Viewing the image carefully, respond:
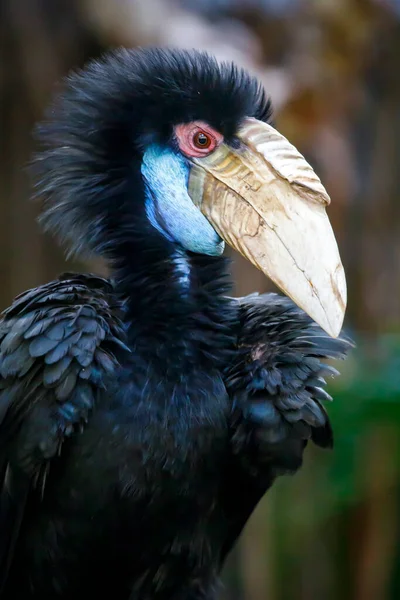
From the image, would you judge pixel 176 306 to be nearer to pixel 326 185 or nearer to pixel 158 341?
pixel 158 341

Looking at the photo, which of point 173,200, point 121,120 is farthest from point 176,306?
point 121,120

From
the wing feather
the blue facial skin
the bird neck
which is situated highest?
the blue facial skin

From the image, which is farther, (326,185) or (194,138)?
(326,185)

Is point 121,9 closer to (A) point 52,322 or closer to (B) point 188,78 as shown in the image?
(B) point 188,78

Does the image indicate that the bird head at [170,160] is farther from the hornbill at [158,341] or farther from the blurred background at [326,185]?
the blurred background at [326,185]

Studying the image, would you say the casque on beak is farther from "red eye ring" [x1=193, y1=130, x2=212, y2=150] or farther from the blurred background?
the blurred background

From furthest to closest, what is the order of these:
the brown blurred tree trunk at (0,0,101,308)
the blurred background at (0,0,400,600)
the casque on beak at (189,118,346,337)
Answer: the brown blurred tree trunk at (0,0,101,308)
the blurred background at (0,0,400,600)
the casque on beak at (189,118,346,337)

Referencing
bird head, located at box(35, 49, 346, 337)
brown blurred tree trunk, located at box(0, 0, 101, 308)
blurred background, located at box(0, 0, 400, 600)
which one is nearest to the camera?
bird head, located at box(35, 49, 346, 337)

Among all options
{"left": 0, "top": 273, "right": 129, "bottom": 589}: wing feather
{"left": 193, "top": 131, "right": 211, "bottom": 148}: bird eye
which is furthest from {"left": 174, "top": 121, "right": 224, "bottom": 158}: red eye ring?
{"left": 0, "top": 273, "right": 129, "bottom": 589}: wing feather

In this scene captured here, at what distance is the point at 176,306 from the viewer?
9.21 ft

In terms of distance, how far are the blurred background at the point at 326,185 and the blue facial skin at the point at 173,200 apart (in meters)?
2.25

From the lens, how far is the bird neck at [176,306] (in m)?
2.76

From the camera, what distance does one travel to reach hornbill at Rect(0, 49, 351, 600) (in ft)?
8.63

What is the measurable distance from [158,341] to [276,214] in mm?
475
